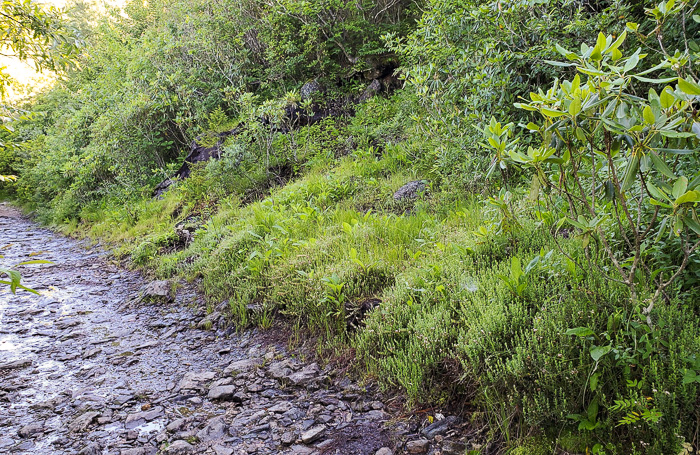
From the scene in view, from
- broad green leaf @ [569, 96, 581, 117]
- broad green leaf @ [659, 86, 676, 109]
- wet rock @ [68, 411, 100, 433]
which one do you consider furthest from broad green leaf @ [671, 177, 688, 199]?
wet rock @ [68, 411, 100, 433]

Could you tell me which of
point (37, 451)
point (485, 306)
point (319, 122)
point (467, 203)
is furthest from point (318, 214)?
point (319, 122)

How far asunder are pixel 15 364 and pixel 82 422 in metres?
2.18

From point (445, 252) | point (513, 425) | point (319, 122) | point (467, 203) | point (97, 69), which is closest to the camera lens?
point (513, 425)

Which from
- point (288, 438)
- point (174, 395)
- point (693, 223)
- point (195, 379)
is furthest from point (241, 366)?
point (693, 223)

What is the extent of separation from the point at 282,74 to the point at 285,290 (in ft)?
30.8

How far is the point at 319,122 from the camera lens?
1263 cm

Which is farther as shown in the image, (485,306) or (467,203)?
(467,203)

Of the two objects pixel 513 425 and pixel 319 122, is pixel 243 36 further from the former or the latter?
pixel 513 425

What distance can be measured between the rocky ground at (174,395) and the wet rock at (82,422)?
11mm

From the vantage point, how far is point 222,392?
159 inches

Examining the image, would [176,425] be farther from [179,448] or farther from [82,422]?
[82,422]

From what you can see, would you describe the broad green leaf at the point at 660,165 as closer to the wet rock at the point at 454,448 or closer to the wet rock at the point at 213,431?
the wet rock at the point at 454,448

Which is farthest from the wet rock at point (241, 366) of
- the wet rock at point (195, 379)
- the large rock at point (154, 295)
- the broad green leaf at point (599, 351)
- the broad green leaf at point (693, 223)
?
the broad green leaf at point (693, 223)

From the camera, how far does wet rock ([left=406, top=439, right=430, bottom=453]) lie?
2.91 meters
